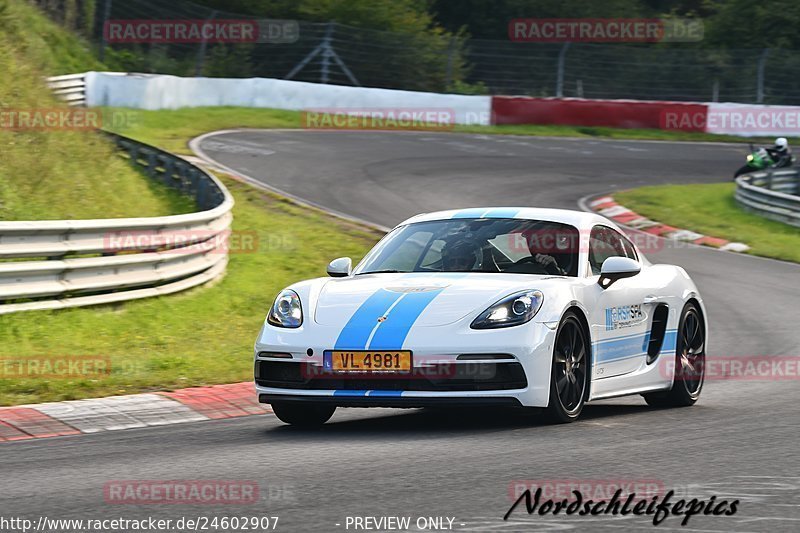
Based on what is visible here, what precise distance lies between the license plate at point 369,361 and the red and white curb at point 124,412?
1.57 metres

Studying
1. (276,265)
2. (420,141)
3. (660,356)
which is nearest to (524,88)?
(420,141)

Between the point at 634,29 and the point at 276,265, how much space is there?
37830 millimetres

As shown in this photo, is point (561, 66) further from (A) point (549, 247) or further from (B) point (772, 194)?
(A) point (549, 247)

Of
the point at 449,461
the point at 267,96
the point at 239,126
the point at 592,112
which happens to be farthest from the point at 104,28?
the point at 449,461

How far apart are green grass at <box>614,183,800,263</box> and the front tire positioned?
14.1 meters

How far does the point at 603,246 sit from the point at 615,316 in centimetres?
64

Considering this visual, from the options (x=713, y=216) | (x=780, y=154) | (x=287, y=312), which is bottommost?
(x=713, y=216)

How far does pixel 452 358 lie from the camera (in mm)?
7234

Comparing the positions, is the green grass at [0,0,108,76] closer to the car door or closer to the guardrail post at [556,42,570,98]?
the guardrail post at [556,42,570,98]

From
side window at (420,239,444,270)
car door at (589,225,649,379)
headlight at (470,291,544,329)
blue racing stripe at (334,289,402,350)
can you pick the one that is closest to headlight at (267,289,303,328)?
blue racing stripe at (334,289,402,350)

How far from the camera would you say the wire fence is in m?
37.2

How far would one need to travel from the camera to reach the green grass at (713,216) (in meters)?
22.6

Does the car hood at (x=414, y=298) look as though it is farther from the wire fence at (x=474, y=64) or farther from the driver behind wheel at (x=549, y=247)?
the wire fence at (x=474, y=64)

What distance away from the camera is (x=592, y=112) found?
3716 centimetres
